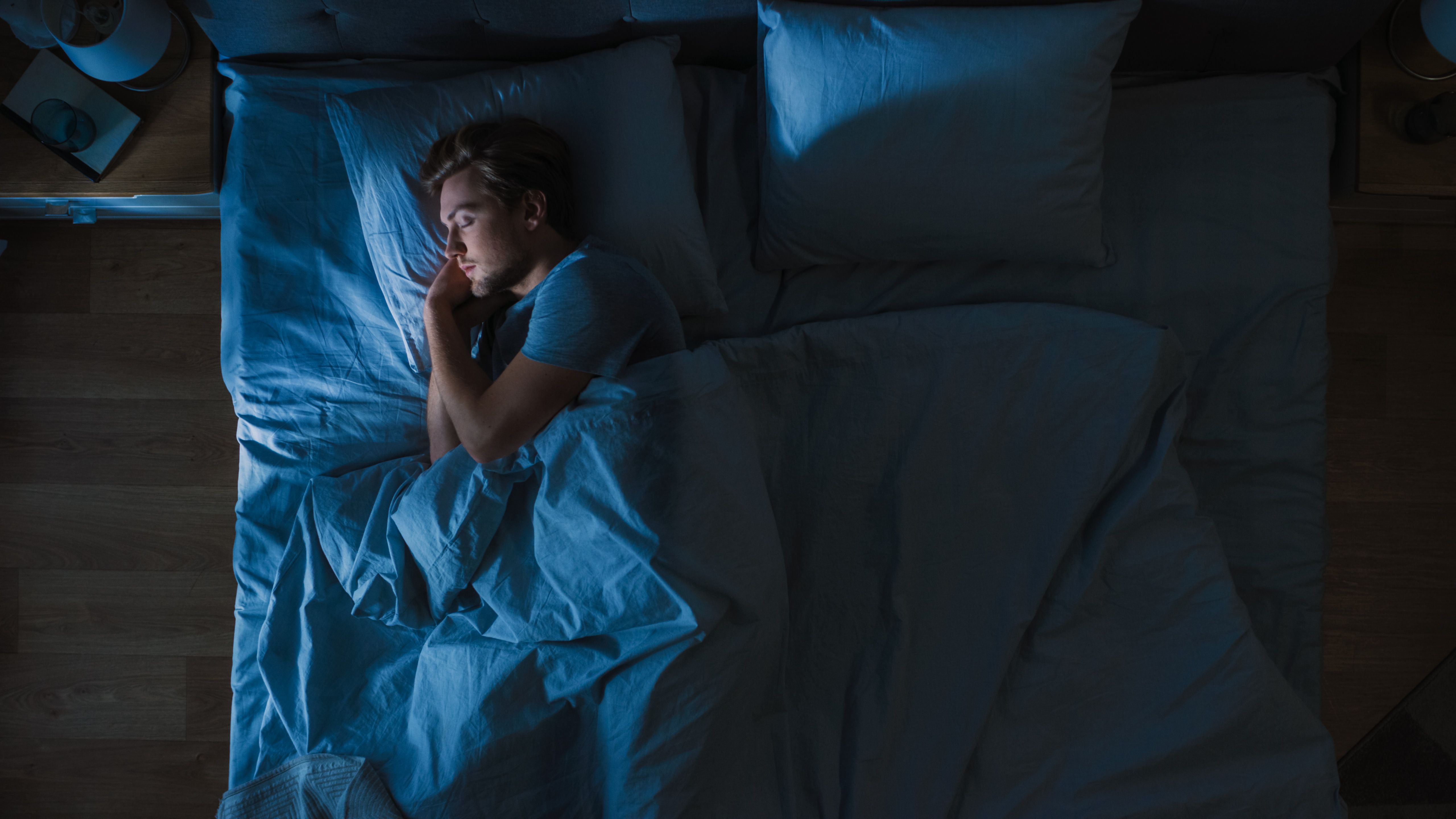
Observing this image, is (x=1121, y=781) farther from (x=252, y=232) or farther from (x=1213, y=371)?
(x=252, y=232)

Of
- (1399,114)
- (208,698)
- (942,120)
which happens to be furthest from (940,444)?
(208,698)

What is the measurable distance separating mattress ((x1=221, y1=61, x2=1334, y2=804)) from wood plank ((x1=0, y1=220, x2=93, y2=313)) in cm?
59

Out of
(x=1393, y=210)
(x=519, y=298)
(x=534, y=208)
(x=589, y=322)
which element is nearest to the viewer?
(x=589, y=322)

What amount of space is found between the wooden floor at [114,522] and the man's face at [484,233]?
83 centimetres

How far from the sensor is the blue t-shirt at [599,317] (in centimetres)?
123

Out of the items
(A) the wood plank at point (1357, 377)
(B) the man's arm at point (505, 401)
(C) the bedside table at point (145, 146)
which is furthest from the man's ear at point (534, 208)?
(A) the wood plank at point (1357, 377)

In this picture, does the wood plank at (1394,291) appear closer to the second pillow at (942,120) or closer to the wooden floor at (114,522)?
the second pillow at (942,120)

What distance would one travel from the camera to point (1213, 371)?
4.71 ft

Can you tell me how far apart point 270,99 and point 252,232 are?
25 centimetres

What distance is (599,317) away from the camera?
1239mm

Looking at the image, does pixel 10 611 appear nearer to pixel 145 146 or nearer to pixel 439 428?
pixel 145 146

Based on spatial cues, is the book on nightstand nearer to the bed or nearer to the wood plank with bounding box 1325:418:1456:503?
the bed

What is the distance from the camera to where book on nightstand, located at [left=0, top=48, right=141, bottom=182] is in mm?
1462

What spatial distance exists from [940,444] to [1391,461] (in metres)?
1.18
